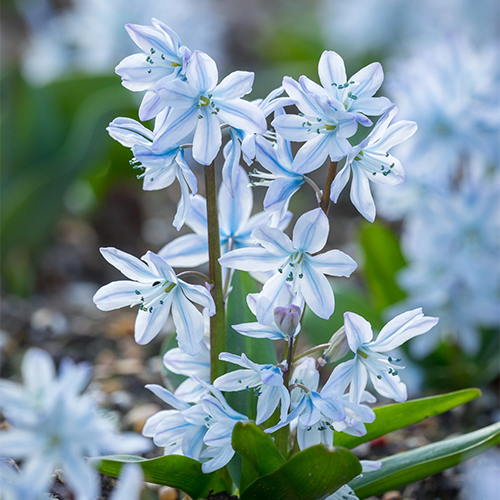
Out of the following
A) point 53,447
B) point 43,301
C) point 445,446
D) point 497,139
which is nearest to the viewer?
point 53,447

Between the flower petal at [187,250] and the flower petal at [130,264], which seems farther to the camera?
the flower petal at [187,250]

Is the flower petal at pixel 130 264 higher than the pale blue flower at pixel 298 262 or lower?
higher

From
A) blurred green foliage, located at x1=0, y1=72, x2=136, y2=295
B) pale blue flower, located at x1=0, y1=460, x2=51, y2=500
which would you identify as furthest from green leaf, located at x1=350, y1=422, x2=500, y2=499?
blurred green foliage, located at x1=0, y1=72, x2=136, y2=295

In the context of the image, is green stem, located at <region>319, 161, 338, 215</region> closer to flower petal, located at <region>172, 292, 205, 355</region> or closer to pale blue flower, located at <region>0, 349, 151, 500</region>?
flower petal, located at <region>172, 292, 205, 355</region>

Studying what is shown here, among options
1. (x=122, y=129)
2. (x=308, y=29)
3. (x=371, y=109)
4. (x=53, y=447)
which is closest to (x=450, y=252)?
(x=371, y=109)

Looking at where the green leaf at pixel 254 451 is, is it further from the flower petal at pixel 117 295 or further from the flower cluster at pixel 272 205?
the flower petal at pixel 117 295

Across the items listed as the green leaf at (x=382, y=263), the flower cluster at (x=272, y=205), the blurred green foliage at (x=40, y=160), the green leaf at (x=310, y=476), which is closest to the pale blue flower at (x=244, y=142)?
the flower cluster at (x=272, y=205)

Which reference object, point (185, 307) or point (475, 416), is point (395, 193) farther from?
point (185, 307)

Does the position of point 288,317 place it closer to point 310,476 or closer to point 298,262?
point 298,262
